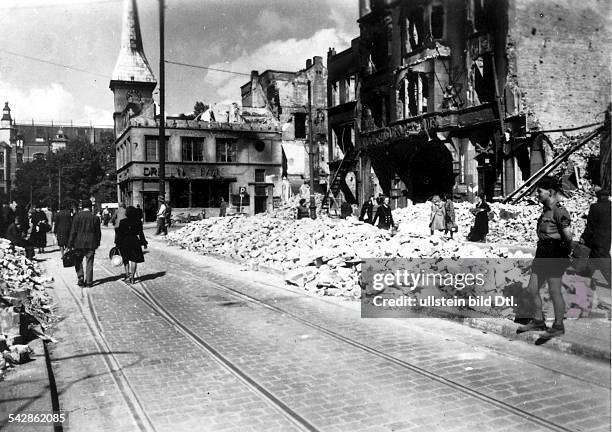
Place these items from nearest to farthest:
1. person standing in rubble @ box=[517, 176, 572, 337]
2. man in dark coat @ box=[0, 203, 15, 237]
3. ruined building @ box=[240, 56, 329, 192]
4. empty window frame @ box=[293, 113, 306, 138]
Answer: person standing in rubble @ box=[517, 176, 572, 337] < man in dark coat @ box=[0, 203, 15, 237] < ruined building @ box=[240, 56, 329, 192] < empty window frame @ box=[293, 113, 306, 138]

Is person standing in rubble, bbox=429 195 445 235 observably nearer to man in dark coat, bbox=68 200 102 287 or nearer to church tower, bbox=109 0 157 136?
man in dark coat, bbox=68 200 102 287

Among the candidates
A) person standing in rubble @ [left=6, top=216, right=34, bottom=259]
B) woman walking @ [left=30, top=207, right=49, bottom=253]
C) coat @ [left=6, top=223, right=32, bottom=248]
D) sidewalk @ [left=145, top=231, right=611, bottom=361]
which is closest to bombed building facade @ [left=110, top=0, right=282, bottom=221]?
woman walking @ [left=30, top=207, right=49, bottom=253]

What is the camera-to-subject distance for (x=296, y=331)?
285 inches

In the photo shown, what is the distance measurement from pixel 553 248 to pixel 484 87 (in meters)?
20.5

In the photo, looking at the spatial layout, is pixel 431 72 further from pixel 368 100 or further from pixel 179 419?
pixel 179 419

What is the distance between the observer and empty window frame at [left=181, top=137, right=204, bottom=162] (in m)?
45.6

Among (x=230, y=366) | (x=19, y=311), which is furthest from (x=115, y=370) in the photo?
(x=19, y=311)

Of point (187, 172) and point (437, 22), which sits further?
point (187, 172)

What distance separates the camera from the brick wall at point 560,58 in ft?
75.0

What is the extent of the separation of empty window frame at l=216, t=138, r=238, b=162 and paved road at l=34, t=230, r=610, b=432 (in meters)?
39.2

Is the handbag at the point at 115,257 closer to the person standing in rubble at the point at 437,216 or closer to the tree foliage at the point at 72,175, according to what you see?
the person standing in rubble at the point at 437,216

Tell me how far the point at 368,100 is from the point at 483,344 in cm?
2761

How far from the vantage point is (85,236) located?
36.0 feet

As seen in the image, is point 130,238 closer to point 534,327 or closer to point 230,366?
point 230,366
